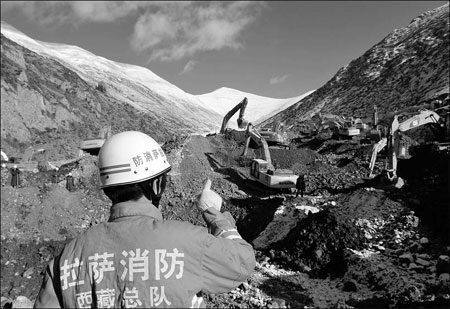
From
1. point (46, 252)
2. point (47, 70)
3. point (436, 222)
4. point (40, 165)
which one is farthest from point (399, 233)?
point (47, 70)

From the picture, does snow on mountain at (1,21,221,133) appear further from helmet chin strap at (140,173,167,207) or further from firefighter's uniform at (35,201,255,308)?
firefighter's uniform at (35,201,255,308)

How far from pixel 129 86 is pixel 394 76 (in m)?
65.0

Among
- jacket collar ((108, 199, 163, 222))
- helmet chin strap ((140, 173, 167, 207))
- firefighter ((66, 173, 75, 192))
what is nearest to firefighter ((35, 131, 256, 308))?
jacket collar ((108, 199, 163, 222))

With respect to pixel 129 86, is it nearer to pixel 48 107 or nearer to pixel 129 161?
pixel 48 107

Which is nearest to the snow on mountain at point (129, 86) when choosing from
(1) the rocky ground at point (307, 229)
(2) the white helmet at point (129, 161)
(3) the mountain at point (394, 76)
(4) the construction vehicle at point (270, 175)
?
(3) the mountain at point (394, 76)

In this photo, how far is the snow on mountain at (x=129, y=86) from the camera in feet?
282

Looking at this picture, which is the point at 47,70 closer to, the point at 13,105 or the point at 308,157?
the point at 13,105

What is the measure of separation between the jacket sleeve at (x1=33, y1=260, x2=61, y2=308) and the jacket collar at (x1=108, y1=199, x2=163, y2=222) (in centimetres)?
38

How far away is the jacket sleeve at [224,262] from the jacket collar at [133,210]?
1.10 ft

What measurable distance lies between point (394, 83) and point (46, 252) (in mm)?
54866

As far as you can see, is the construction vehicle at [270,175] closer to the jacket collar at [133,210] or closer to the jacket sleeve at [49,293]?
the jacket collar at [133,210]

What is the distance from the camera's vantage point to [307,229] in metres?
11.0

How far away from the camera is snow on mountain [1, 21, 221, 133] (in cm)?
8588

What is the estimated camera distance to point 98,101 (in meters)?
50.0
